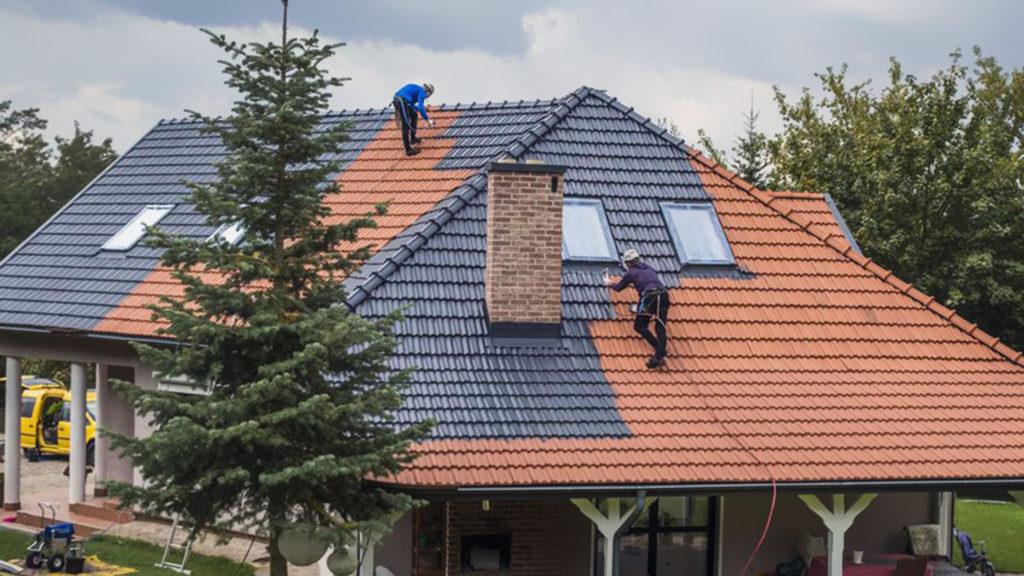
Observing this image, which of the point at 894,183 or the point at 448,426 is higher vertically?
the point at 894,183

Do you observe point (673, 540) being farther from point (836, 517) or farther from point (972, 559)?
point (972, 559)

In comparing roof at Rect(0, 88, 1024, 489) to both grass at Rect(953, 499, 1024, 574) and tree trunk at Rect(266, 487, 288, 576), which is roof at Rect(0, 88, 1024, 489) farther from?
grass at Rect(953, 499, 1024, 574)

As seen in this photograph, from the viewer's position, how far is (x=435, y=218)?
17.0 metres

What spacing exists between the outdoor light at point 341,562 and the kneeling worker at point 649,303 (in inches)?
174

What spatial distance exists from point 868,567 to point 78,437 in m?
12.2

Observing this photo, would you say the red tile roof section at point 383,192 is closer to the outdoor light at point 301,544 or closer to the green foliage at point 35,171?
the outdoor light at point 301,544

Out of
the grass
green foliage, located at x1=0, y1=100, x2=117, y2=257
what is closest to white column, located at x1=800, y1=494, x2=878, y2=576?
the grass

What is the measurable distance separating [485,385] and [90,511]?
9.35 metres

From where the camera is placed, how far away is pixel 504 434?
14.7 metres

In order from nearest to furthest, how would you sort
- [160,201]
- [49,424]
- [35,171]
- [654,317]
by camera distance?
1. [654,317]
2. [160,201]
3. [49,424]
4. [35,171]

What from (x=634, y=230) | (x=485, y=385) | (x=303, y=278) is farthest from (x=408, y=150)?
(x=303, y=278)

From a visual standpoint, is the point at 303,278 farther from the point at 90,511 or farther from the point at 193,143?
the point at 193,143

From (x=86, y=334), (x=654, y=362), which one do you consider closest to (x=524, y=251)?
(x=654, y=362)

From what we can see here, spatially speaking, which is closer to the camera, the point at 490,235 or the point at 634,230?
the point at 490,235
